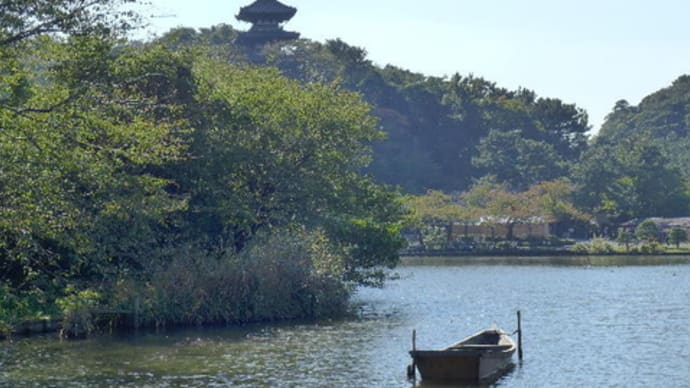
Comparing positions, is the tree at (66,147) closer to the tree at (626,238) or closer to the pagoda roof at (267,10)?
the tree at (626,238)

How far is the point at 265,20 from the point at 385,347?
339 ft

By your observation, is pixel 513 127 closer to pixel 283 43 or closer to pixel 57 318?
pixel 283 43

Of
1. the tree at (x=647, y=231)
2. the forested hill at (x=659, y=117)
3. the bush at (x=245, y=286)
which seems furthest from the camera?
the forested hill at (x=659, y=117)

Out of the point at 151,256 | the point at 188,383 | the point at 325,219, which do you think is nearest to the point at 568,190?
the point at 325,219

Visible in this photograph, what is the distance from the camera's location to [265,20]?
134625 mm

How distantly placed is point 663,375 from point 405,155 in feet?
322

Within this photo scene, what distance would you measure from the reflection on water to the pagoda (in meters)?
82.4

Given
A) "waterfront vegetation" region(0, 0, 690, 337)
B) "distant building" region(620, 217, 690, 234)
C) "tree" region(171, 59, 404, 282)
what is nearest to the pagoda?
"distant building" region(620, 217, 690, 234)

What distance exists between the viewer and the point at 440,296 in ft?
180

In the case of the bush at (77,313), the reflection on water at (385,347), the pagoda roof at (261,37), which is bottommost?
the reflection on water at (385,347)

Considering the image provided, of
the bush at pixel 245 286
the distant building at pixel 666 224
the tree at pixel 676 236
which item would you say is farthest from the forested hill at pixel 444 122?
the bush at pixel 245 286

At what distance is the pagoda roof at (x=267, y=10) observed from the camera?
13200 cm

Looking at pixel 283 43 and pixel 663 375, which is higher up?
pixel 283 43

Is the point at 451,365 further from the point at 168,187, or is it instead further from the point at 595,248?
the point at 595,248
